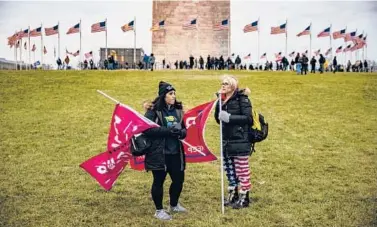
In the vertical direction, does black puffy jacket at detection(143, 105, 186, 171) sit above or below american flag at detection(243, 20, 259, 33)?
below

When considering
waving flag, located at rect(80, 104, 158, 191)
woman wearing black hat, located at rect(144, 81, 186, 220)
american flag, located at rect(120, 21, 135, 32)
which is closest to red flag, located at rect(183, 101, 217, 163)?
woman wearing black hat, located at rect(144, 81, 186, 220)

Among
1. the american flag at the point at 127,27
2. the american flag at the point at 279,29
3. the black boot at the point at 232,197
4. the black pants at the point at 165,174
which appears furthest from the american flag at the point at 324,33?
the black pants at the point at 165,174

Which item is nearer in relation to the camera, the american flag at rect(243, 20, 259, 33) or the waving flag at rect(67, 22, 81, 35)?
the american flag at rect(243, 20, 259, 33)

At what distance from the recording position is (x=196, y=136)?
7812 mm

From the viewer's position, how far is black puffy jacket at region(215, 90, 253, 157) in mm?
7566

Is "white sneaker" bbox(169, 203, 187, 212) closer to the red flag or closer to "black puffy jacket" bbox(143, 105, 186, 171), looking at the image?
the red flag

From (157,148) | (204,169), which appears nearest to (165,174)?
(157,148)

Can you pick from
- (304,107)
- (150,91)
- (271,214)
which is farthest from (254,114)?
(150,91)

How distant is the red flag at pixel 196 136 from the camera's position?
25.6 ft

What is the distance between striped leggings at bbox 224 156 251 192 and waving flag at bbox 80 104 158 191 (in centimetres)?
136

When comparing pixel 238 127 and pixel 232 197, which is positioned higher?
pixel 238 127

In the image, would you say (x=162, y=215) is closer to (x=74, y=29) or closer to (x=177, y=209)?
(x=177, y=209)

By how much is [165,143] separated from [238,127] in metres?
1.14

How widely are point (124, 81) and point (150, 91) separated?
4886mm
